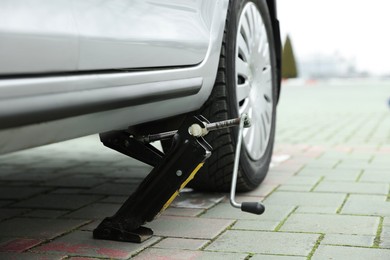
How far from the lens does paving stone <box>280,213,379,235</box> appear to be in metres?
2.32

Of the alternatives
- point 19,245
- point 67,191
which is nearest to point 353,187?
point 67,191

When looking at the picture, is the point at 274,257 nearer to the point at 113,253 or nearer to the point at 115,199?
the point at 113,253

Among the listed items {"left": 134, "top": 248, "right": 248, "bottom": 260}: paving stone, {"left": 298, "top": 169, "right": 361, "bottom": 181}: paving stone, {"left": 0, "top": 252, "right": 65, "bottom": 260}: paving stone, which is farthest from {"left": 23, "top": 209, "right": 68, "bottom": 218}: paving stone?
{"left": 298, "top": 169, "right": 361, "bottom": 181}: paving stone

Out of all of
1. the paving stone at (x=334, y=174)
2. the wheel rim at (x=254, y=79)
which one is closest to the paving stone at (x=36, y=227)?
the wheel rim at (x=254, y=79)

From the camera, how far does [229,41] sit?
267 centimetres

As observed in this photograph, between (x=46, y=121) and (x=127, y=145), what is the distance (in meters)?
0.98

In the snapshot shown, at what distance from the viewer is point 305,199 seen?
2889 mm

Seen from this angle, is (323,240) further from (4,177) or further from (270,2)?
(4,177)

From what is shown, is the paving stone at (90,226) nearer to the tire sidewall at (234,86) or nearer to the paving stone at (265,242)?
the paving stone at (265,242)

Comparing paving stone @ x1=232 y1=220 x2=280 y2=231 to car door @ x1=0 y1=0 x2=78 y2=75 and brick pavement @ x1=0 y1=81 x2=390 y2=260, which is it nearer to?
brick pavement @ x1=0 y1=81 x2=390 y2=260

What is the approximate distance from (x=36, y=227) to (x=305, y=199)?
113 cm

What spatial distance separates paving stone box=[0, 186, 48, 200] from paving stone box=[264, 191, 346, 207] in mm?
1069

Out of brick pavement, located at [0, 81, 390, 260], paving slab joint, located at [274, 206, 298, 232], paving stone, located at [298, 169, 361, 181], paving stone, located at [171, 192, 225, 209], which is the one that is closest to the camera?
brick pavement, located at [0, 81, 390, 260]

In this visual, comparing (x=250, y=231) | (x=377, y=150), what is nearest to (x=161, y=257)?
(x=250, y=231)
